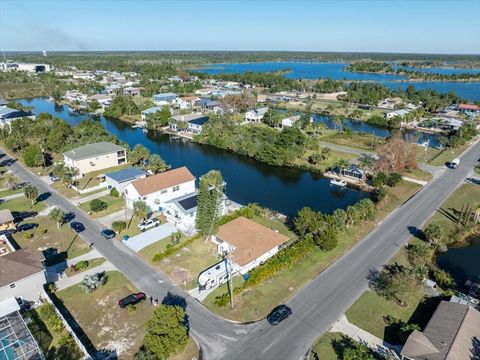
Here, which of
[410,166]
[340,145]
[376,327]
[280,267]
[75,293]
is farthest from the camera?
[340,145]

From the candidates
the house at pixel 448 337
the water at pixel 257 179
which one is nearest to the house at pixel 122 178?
the water at pixel 257 179

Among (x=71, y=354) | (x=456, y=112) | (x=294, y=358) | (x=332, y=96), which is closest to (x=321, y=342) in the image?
(x=294, y=358)

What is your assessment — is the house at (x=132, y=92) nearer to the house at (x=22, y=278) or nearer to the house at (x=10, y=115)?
the house at (x=10, y=115)

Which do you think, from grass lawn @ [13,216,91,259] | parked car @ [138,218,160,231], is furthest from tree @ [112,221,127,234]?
grass lawn @ [13,216,91,259]

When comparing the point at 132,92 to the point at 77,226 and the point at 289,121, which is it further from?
the point at 77,226

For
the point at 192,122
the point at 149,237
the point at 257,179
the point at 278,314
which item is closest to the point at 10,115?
the point at 192,122

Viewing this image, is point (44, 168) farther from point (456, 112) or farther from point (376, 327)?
point (456, 112)
